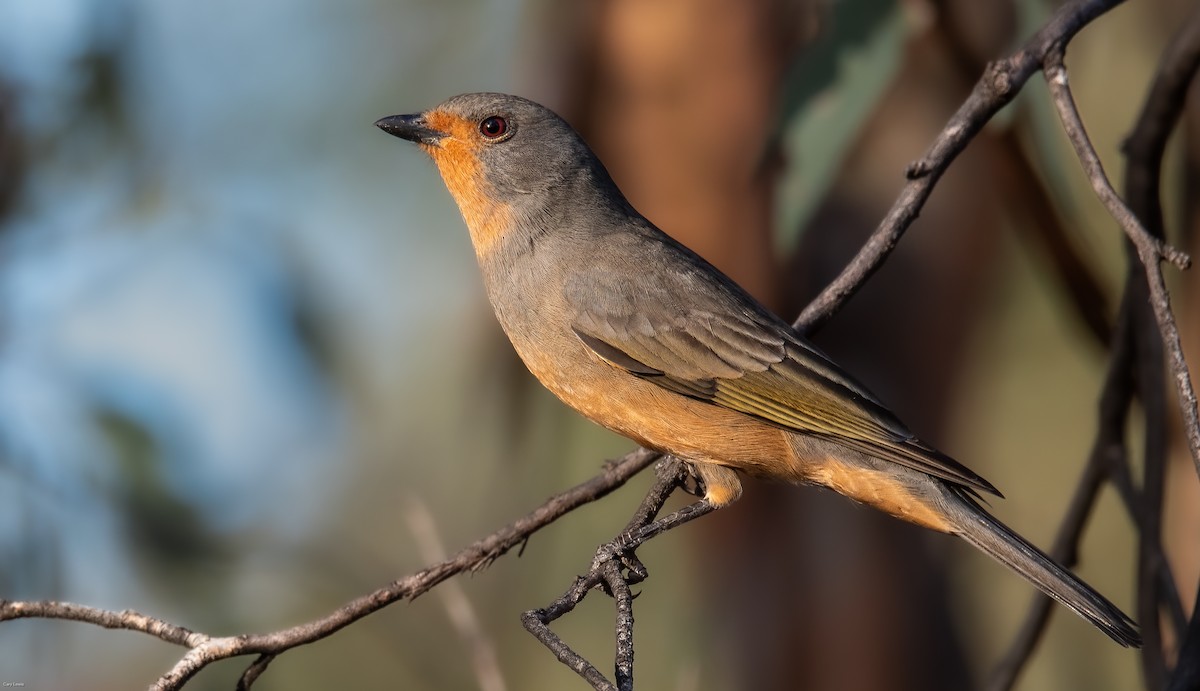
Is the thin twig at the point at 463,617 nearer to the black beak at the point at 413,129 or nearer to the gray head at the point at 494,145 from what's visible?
the gray head at the point at 494,145

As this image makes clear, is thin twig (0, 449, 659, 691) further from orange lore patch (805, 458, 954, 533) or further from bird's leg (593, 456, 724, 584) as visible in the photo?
orange lore patch (805, 458, 954, 533)

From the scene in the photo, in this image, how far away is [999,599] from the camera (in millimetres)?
9367

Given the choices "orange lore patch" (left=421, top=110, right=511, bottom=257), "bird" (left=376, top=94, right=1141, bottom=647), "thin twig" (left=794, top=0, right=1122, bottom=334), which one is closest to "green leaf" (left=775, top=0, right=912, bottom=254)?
"bird" (left=376, top=94, right=1141, bottom=647)

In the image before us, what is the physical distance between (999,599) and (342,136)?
601 cm

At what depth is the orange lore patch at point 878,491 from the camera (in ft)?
13.3

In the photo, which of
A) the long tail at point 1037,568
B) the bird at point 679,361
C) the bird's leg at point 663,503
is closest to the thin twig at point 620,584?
the bird's leg at point 663,503

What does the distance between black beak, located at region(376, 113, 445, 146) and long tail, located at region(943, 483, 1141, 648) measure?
2.36 meters

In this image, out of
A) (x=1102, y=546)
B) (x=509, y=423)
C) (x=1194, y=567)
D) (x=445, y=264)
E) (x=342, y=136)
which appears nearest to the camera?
(x=1194, y=567)

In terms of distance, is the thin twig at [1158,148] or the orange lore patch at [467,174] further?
the orange lore patch at [467,174]

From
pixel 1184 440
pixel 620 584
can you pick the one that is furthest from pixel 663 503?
pixel 1184 440

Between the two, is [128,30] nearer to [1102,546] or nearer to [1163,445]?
[1163,445]

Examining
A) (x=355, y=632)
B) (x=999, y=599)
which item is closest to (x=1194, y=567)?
(x=999, y=599)

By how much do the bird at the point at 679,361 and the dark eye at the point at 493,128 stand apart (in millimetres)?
42

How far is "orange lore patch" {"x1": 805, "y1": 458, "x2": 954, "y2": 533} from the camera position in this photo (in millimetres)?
4051
